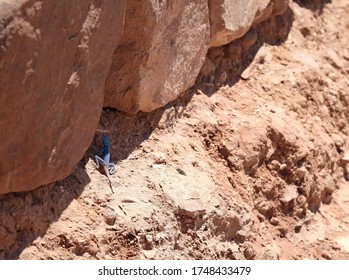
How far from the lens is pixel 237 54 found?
4.23m

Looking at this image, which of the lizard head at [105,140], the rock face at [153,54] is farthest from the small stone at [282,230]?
the lizard head at [105,140]

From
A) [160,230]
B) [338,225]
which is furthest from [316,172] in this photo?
[160,230]

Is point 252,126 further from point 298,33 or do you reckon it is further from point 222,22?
point 298,33

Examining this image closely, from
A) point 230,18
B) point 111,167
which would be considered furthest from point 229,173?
point 230,18

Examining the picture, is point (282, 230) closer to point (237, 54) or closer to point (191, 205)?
point (191, 205)

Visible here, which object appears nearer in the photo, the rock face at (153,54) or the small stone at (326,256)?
the rock face at (153,54)

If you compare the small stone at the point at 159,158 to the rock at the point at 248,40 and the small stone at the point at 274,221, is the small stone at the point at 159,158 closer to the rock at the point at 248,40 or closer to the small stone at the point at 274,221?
the small stone at the point at 274,221

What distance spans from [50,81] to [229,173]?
3.98 ft

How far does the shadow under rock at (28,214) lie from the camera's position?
2.73 meters

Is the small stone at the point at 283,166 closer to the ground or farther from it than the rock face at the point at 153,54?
closer to the ground

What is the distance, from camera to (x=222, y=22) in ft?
12.8

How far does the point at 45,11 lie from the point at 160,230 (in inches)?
37.8

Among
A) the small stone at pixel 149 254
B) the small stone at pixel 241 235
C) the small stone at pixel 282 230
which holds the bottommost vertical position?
the small stone at pixel 282 230

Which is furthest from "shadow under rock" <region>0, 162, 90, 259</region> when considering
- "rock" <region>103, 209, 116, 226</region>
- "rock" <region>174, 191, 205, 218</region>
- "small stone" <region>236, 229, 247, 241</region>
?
"small stone" <region>236, 229, 247, 241</region>
